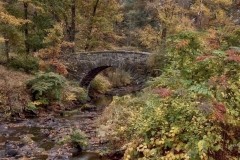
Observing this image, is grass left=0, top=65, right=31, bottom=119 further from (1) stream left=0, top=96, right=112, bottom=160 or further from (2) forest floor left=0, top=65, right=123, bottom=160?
(1) stream left=0, top=96, right=112, bottom=160

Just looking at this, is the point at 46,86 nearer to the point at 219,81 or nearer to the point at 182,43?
the point at 182,43

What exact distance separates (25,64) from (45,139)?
28.2ft

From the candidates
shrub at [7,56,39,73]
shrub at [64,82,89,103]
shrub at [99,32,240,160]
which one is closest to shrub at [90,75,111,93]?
shrub at [64,82,89,103]

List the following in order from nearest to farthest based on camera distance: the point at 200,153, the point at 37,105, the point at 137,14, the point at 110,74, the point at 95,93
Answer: the point at 200,153
the point at 37,105
the point at 95,93
the point at 110,74
the point at 137,14

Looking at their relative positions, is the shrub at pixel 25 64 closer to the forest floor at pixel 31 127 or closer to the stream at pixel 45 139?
the forest floor at pixel 31 127

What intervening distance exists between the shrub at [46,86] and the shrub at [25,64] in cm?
229

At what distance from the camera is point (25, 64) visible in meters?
16.9

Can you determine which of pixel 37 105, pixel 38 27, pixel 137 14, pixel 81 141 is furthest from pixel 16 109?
pixel 137 14

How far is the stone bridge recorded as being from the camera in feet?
57.0

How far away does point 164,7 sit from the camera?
25.4 m

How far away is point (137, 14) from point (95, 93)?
1296 centimetres

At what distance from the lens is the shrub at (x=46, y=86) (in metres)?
14.4

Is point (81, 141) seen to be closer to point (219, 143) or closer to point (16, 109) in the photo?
point (219, 143)

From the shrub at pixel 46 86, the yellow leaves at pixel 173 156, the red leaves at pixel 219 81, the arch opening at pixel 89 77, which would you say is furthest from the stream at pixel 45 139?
the arch opening at pixel 89 77
